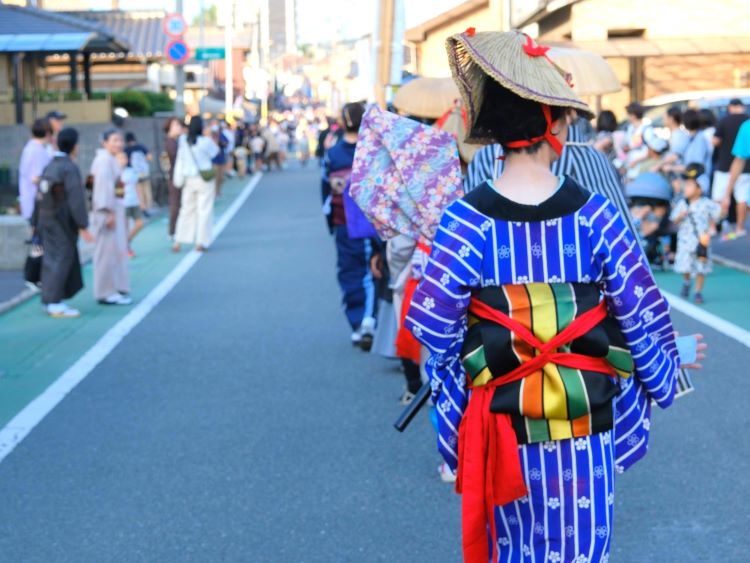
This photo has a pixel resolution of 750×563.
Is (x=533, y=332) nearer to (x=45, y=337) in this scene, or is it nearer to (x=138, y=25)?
(x=45, y=337)

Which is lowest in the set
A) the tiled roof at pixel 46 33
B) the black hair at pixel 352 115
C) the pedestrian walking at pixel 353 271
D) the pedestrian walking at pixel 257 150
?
the pedestrian walking at pixel 257 150

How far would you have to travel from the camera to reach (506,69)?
11.1 feet

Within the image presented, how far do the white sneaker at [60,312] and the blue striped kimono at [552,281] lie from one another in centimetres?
866

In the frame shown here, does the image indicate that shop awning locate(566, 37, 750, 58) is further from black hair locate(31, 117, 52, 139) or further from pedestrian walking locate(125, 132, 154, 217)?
black hair locate(31, 117, 52, 139)

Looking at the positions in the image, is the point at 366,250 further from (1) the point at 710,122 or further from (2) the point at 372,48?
(1) the point at 710,122

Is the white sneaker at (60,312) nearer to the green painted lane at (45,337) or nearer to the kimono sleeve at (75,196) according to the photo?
the green painted lane at (45,337)

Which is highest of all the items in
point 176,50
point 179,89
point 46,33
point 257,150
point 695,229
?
point 46,33

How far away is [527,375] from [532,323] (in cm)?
14

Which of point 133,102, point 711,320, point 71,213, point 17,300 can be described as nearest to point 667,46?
point 133,102

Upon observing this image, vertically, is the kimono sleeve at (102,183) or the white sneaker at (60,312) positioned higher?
the kimono sleeve at (102,183)

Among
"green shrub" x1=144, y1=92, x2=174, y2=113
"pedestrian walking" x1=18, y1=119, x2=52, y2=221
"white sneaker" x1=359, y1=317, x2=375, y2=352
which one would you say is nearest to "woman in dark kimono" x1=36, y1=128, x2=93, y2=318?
"pedestrian walking" x1=18, y1=119, x2=52, y2=221

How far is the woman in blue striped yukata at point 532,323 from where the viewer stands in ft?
10.9

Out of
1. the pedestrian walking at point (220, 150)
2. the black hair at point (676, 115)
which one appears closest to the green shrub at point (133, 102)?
the pedestrian walking at point (220, 150)

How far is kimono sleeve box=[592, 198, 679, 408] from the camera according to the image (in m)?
3.36
